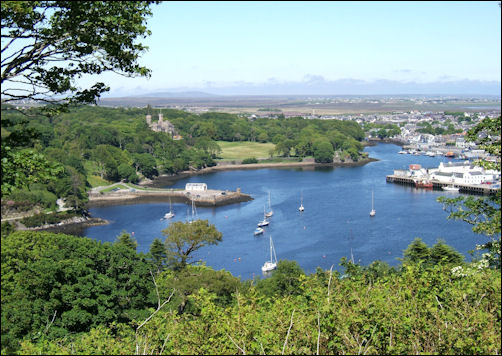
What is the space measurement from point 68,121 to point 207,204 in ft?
72.4

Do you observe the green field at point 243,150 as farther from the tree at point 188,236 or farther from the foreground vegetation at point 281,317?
the foreground vegetation at point 281,317

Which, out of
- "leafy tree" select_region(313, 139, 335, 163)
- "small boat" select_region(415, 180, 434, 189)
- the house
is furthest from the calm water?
"leafy tree" select_region(313, 139, 335, 163)

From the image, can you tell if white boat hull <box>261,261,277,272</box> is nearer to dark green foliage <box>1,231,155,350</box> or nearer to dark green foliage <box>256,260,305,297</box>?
dark green foliage <box>256,260,305,297</box>

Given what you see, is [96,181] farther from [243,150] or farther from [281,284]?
[281,284]

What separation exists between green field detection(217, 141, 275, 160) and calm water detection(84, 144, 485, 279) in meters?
8.86

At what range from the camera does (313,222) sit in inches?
800

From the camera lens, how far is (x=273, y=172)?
1396 inches

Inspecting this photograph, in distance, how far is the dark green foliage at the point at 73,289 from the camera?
6.04 m

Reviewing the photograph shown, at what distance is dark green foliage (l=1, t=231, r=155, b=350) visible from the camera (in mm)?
6035

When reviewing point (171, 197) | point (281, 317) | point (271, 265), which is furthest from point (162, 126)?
point (281, 317)

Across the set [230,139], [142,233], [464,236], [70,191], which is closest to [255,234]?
[142,233]

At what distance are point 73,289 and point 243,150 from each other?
38447mm

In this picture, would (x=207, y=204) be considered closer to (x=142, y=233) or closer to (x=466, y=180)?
(x=142, y=233)

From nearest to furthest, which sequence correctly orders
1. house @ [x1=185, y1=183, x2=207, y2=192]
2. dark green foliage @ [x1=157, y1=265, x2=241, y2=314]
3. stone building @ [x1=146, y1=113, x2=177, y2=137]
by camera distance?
dark green foliage @ [x1=157, y1=265, x2=241, y2=314] → house @ [x1=185, y1=183, x2=207, y2=192] → stone building @ [x1=146, y1=113, x2=177, y2=137]
